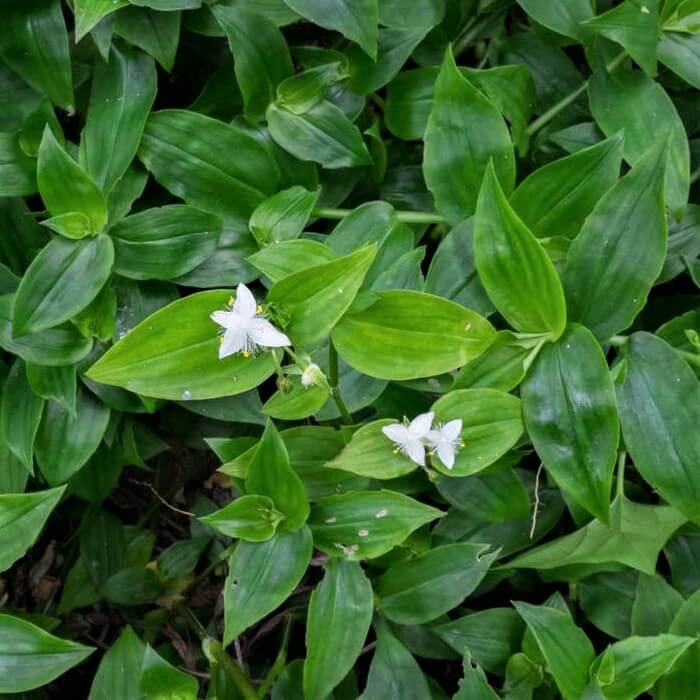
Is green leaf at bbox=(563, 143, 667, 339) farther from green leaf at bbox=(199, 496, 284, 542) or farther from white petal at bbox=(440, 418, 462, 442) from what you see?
green leaf at bbox=(199, 496, 284, 542)

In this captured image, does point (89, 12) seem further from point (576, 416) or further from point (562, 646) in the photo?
point (562, 646)

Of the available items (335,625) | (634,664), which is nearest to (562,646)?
(634,664)

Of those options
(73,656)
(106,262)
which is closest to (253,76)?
(106,262)

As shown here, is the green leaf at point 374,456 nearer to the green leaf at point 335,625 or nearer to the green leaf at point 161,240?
the green leaf at point 335,625

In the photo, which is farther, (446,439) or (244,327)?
(446,439)

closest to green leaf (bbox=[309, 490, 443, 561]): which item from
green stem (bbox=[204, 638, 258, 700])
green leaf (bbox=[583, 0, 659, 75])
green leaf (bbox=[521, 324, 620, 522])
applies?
green leaf (bbox=[521, 324, 620, 522])

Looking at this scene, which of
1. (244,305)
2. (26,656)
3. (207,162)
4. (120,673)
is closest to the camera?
(244,305)

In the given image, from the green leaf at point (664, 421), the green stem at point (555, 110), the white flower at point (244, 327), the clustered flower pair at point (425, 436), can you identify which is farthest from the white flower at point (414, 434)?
the green stem at point (555, 110)
